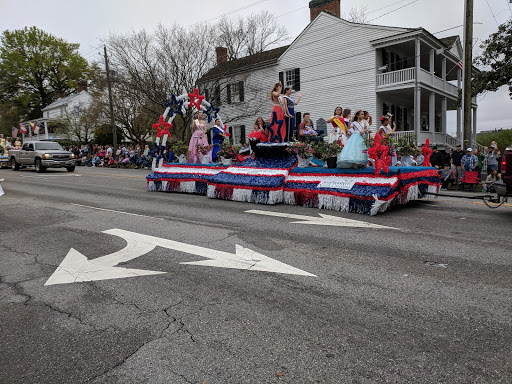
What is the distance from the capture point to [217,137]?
12898 mm

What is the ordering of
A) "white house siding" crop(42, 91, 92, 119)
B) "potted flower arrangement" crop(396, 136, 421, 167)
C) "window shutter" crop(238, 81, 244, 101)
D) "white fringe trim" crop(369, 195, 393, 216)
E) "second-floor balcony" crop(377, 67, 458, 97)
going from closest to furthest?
"white fringe trim" crop(369, 195, 393, 216)
"potted flower arrangement" crop(396, 136, 421, 167)
"second-floor balcony" crop(377, 67, 458, 97)
"window shutter" crop(238, 81, 244, 101)
"white house siding" crop(42, 91, 92, 119)

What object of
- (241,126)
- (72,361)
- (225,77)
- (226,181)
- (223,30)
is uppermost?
(223,30)

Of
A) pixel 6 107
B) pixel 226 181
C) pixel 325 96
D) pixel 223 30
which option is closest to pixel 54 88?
pixel 6 107

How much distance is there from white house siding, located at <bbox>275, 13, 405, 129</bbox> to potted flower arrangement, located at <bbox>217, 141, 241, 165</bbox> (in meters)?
13.8

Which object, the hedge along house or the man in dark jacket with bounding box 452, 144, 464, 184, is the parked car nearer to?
the man in dark jacket with bounding box 452, 144, 464, 184

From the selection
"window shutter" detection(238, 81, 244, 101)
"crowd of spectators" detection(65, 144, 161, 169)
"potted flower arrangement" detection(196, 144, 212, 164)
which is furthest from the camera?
"window shutter" detection(238, 81, 244, 101)

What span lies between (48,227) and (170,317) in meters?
5.07

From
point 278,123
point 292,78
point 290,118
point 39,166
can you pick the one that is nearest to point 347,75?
point 292,78

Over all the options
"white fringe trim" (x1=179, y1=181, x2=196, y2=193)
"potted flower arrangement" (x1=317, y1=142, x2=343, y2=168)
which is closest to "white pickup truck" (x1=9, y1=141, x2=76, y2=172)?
"white fringe trim" (x1=179, y1=181, x2=196, y2=193)

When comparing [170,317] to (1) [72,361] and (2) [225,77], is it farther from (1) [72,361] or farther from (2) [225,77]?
(2) [225,77]

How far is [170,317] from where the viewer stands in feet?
10.8

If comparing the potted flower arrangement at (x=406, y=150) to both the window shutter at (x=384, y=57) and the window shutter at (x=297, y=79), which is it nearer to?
the window shutter at (x=384, y=57)

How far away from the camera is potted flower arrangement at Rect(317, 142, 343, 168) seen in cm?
883

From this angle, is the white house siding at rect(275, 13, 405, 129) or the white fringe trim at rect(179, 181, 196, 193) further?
the white house siding at rect(275, 13, 405, 129)
